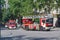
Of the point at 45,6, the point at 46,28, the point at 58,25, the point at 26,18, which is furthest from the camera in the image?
the point at 58,25

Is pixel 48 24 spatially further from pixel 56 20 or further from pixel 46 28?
pixel 56 20

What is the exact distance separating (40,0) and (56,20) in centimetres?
2498

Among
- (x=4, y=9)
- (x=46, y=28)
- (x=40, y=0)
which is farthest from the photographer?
(x=4, y=9)

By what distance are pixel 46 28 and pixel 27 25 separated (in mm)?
3089

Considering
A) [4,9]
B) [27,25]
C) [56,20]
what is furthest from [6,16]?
[27,25]

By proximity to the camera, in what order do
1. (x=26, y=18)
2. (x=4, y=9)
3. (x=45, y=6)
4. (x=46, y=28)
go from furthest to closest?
(x=4, y=9) → (x=26, y=18) → (x=46, y=28) → (x=45, y=6)

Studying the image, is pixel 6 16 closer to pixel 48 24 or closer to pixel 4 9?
pixel 4 9

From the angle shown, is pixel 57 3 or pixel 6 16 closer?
pixel 57 3

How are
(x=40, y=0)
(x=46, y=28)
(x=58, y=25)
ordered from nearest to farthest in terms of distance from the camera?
(x=40, y=0), (x=46, y=28), (x=58, y=25)

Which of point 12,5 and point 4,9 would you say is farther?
point 4,9

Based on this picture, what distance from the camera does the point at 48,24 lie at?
1753 inches

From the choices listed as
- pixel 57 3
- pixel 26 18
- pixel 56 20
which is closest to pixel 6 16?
pixel 56 20

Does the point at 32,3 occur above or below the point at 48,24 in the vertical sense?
above

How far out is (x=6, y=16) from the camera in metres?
75.7
